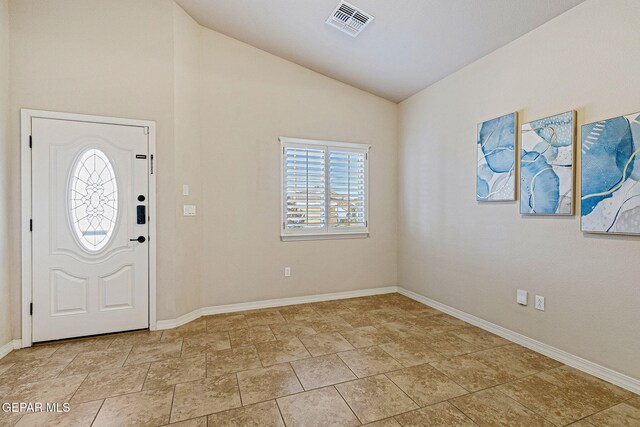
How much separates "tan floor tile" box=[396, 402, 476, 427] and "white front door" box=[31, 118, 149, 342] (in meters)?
2.73

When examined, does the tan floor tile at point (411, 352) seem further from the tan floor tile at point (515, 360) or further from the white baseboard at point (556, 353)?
the white baseboard at point (556, 353)

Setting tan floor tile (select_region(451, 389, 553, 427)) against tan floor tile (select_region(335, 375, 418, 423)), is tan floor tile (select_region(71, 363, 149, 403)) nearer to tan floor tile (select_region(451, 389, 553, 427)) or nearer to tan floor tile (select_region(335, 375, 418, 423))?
tan floor tile (select_region(335, 375, 418, 423))

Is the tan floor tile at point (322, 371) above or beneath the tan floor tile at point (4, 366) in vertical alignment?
above

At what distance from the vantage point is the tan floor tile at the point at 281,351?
8.38ft

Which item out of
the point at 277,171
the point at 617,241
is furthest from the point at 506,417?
the point at 277,171

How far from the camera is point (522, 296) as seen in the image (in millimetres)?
2828

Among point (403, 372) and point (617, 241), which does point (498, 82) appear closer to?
point (617, 241)

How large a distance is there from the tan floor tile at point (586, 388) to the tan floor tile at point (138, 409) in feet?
8.85

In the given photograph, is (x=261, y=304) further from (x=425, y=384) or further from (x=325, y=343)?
(x=425, y=384)

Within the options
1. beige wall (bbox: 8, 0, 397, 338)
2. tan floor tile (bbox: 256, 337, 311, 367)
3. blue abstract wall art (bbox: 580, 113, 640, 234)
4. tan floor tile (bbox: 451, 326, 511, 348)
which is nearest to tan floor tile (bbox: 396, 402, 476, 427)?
tan floor tile (bbox: 256, 337, 311, 367)

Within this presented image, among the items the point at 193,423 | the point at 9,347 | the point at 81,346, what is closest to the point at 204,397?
the point at 193,423

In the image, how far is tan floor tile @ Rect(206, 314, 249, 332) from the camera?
3236 mm

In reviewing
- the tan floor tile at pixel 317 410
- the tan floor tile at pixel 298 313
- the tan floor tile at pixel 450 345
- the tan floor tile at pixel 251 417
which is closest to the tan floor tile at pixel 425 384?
the tan floor tile at pixel 450 345

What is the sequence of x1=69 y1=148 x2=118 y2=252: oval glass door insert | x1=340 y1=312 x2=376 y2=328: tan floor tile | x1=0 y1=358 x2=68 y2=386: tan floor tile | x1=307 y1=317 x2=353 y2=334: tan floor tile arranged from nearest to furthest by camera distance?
1. x1=0 y1=358 x2=68 y2=386: tan floor tile
2. x1=69 y1=148 x2=118 y2=252: oval glass door insert
3. x1=307 y1=317 x2=353 y2=334: tan floor tile
4. x1=340 y1=312 x2=376 y2=328: tan floor tile
